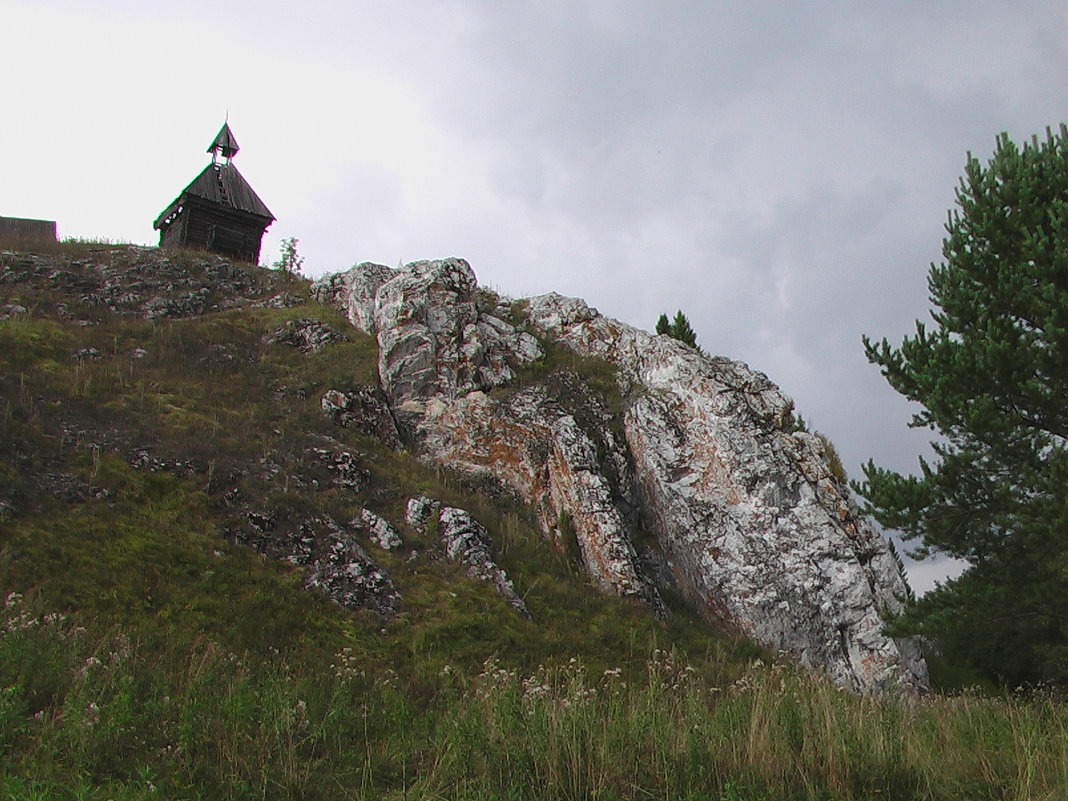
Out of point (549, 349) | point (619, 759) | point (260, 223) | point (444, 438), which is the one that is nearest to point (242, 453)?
point (444, 438)

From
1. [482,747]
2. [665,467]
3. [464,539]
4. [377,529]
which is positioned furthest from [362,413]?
[482,747]

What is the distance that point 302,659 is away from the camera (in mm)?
9383

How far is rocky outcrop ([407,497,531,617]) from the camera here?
1278 centimetres

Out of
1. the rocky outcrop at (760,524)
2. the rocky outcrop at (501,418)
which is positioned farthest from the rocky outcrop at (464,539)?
the rocky outcrop at (760,524)

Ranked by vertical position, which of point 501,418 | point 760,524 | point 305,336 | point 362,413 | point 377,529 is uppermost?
point 305,336

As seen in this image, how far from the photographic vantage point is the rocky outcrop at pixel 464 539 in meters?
12.8

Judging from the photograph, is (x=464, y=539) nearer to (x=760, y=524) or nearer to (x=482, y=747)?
(x=760, y=524)

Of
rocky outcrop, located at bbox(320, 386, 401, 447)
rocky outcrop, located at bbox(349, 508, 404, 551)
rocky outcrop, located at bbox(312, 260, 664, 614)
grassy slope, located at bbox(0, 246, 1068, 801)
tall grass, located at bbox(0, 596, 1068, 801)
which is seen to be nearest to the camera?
tall grass, located at bbox(0, 596, 1068, 801)

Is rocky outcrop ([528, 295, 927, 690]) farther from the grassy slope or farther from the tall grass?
the tall grass

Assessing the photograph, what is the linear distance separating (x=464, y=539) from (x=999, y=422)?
9.32 m

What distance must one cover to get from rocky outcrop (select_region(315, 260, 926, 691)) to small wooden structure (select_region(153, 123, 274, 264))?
1726 cm

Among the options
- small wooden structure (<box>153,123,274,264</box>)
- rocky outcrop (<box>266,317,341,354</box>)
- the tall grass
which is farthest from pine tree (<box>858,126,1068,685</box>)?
small wooden structure (<box>153,123,274,264</box>)

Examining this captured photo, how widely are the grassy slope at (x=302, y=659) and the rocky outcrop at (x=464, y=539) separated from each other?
1.27 feet

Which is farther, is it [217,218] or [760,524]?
[217,218]
